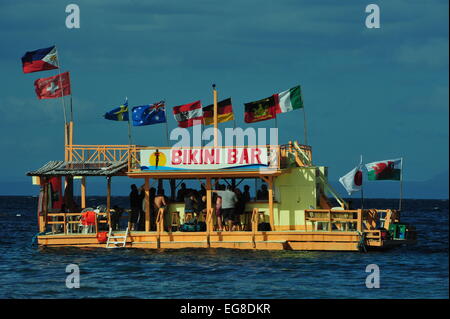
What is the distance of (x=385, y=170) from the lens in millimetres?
32781

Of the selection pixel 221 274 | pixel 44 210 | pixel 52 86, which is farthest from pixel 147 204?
pixel 52 86

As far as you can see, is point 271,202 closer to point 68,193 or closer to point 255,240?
point 255,240

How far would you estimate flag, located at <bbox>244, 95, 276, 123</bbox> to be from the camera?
3291cm

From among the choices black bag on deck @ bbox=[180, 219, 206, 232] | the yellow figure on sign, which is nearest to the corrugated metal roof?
the yellow figure on sign

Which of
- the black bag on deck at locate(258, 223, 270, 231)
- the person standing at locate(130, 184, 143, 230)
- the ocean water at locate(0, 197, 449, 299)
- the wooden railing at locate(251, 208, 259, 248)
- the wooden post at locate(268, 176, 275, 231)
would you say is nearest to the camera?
the ocean water at locate(0, 197, 449, 299)

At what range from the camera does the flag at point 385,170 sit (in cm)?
3266

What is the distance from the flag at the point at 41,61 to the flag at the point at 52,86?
720 millimetres

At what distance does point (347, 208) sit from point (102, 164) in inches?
368

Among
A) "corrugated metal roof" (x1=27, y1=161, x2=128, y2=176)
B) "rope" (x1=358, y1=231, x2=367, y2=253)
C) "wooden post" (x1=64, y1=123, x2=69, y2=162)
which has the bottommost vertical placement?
"rope" (x1=358, y1=231, x2=367, y2=253)

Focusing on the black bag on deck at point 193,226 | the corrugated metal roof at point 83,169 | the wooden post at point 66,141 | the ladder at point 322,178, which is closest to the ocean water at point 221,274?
the black bag on deck at point 193,226

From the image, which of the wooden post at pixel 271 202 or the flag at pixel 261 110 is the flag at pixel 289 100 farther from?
the wooden post at pixel 271 202

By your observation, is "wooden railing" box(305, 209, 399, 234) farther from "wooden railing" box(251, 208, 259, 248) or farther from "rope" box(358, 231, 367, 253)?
"wooden railing" box(251, 208, 259, 248)

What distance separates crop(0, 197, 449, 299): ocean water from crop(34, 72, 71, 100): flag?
22.0 feet
